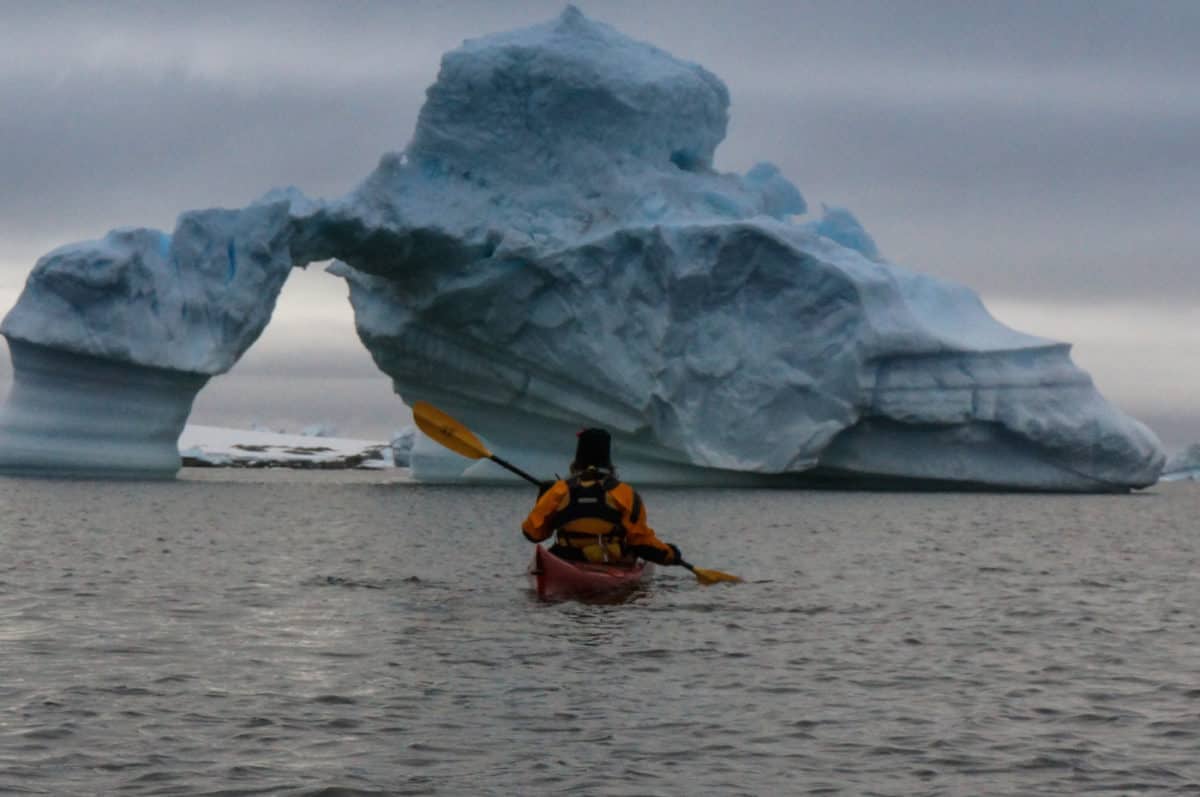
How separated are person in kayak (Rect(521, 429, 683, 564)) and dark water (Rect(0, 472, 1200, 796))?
1.92ft

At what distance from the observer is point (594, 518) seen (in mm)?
12305

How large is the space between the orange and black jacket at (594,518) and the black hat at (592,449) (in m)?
0.10

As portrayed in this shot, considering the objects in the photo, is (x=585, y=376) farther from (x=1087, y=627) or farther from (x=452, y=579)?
(x=1087, y=627)

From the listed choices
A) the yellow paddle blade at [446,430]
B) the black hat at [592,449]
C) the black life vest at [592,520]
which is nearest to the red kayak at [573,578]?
the black life vest at [592,520]

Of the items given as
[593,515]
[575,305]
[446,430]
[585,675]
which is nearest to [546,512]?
[593,515]

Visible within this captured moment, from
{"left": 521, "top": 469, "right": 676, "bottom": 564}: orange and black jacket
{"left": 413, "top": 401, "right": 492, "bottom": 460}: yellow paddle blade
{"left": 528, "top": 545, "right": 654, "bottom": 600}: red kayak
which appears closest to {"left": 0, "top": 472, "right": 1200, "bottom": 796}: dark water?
{"left": 528, "top": 545, "right": 654, "bottom": 600}: red kayak

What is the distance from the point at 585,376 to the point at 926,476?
7451 mm

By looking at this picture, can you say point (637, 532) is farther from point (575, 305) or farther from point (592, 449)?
point (575, 305)

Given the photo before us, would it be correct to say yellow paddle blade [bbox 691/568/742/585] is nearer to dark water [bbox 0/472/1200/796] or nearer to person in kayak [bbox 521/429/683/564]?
dark water [bbox 0/472/1200/796]

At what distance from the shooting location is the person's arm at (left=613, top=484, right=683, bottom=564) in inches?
485

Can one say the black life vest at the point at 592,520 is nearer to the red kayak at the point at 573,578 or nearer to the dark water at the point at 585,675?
the red kayak at the point at 573,578

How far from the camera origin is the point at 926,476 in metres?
32.8

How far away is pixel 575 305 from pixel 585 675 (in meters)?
22.0

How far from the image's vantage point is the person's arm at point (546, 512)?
12109 millimetres
